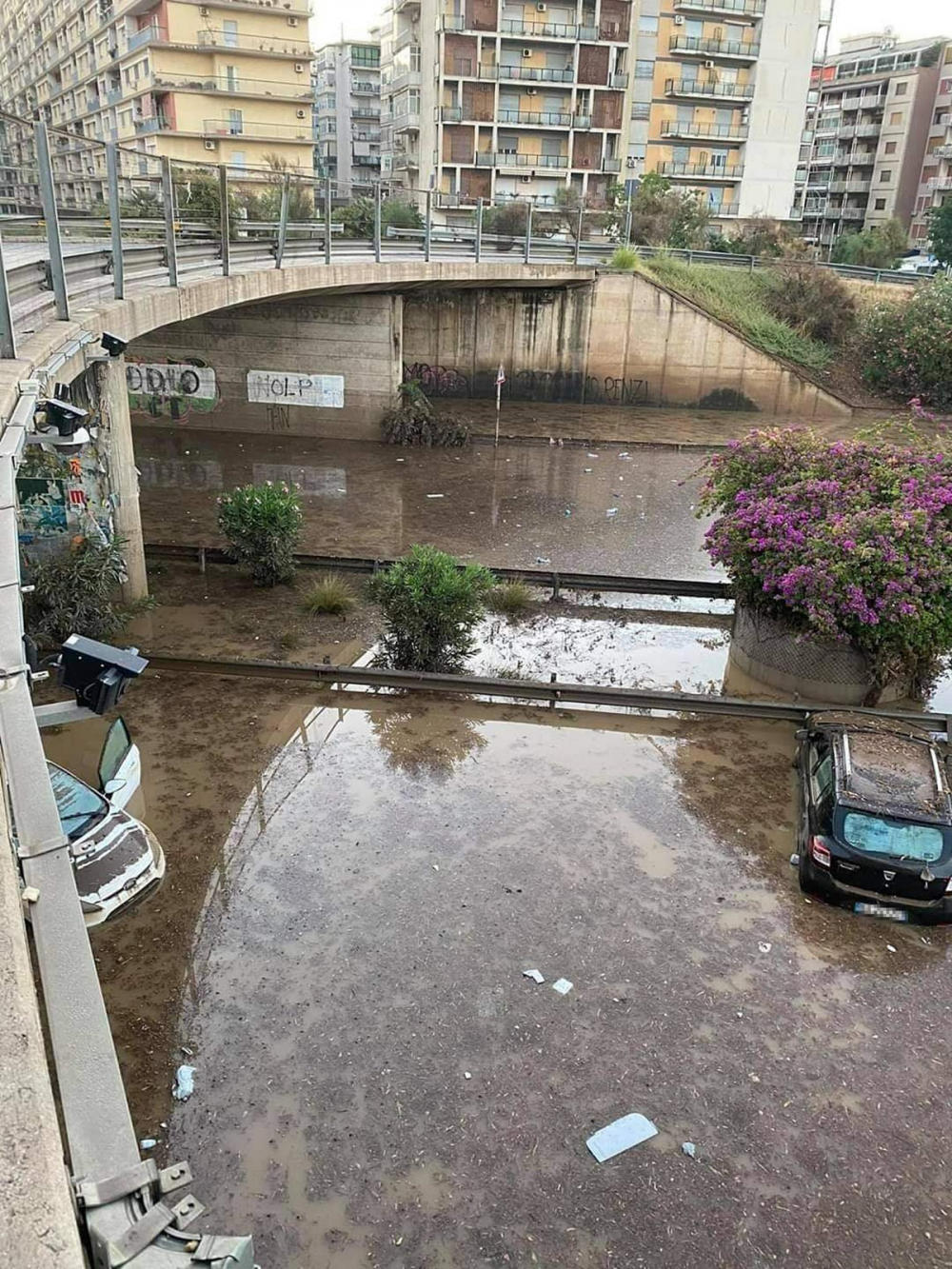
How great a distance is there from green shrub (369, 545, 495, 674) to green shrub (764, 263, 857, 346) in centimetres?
2763

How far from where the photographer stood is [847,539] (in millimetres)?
10586

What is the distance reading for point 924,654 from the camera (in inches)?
430

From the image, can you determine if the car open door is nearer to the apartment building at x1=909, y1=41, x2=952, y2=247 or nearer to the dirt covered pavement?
the dirt covered pavement

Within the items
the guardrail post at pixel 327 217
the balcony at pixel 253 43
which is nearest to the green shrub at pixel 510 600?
the guardrail post at pixel 327 217

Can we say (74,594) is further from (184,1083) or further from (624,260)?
(624,260)

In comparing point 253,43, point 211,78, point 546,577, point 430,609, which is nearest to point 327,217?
point 546,577

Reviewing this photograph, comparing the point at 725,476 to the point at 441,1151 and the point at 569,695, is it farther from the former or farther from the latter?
the point at 441,1151

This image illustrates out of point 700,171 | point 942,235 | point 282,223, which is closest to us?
point 282,223

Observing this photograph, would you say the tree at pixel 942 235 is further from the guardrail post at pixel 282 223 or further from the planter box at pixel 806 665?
the planter box at pixel 806 665

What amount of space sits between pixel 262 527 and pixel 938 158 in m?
68.7

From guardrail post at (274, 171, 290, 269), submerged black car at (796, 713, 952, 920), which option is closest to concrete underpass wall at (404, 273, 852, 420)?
guardrail post at (274, 171, 290, 269)

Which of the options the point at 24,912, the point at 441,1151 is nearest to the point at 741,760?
the point at 441,1151

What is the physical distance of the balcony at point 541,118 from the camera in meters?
50.8

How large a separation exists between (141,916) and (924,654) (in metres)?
8.97
